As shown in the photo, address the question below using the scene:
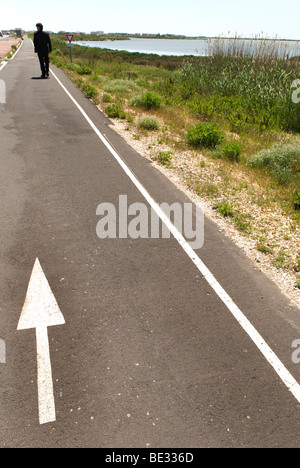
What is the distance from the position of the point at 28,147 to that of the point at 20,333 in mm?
7563

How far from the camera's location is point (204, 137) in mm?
10797

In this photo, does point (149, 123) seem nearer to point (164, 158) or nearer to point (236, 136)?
point (236, 136)

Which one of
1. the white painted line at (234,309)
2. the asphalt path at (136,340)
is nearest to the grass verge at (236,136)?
the asphalt path at (136,340)

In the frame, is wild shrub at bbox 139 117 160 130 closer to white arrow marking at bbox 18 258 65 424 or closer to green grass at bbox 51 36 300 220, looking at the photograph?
green grass at bbox 51 36 300 220

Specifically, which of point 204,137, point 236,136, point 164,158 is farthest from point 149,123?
point 164,158

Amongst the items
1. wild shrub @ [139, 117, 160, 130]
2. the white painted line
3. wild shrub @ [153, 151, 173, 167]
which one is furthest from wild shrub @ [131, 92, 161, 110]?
the white painted line

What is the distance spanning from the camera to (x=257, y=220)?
6.77 m

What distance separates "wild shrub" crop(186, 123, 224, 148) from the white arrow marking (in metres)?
7.16

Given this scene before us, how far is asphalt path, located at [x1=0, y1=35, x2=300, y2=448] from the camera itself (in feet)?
10.2

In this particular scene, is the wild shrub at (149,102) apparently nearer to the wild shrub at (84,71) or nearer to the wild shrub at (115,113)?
the wild shrub at (115,113)

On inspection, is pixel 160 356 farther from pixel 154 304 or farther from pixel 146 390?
pixel 154 304

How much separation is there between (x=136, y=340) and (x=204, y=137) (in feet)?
26.9

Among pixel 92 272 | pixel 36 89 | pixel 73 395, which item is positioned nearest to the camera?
pixel 73 395
